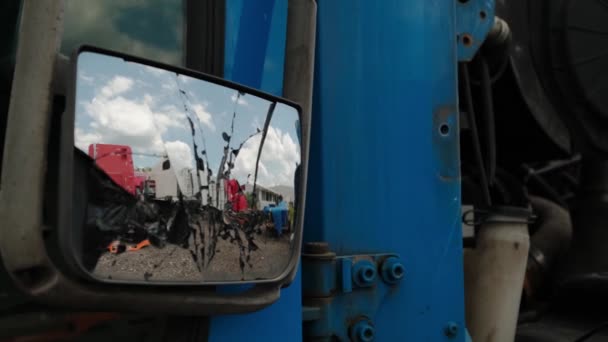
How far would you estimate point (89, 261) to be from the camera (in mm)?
540

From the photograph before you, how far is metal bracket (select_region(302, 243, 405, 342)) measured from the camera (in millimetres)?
964

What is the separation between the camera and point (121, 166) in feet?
1.79

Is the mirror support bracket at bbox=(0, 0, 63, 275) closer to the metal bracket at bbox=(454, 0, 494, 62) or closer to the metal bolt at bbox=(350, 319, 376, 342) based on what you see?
the metal bolt at bbox=(350, 319, 376, 342)

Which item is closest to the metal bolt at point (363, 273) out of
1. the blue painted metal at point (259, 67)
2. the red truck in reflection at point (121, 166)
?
the blue painted metal at point (259, 67)

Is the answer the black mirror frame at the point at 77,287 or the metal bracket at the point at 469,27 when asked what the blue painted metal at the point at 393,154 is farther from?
the black mirror frame at the point at 77,287

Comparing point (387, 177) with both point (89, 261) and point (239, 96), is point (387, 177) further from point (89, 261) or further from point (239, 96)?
point (89, 261)

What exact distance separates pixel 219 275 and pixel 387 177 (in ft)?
1.84

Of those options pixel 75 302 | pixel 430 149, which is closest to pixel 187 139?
pixel 75 302

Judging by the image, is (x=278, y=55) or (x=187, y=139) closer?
(x=187, y=139)

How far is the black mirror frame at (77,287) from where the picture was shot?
522 millimetres

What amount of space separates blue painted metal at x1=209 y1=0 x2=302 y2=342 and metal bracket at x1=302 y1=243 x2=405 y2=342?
0.10 meters

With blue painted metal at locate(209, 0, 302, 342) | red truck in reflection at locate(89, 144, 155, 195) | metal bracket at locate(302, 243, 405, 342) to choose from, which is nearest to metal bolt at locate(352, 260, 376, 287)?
metal bracket at locate(302, 243, 405, 342)

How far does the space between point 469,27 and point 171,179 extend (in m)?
1.05

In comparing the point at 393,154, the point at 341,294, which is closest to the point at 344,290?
the point at 341,294
